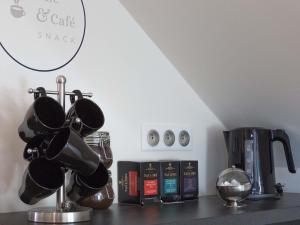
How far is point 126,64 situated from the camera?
1.63 meters

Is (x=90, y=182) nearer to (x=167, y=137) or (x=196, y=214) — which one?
(x=196, y=214)

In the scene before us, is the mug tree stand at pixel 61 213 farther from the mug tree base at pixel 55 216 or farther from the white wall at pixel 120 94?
the white wall at pixel 120 94

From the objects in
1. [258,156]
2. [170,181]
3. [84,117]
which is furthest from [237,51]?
[84,117]

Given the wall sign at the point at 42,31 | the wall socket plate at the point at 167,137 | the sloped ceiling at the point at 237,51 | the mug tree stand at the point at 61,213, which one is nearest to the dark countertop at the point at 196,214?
the mug tree stand at the point at 61,213

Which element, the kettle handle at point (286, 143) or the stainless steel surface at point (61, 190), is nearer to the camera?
the stainless steel surface at point (61, 190)

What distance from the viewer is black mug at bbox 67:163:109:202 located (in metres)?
1.15

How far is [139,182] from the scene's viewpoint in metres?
1.50

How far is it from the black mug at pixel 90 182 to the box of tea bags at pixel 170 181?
422 millimetres

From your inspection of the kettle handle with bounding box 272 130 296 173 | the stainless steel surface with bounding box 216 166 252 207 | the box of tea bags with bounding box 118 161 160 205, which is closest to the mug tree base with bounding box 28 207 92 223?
the box of tea bags with bounding box 118 161 160 205

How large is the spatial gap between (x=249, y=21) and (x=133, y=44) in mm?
438

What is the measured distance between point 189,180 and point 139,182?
8.6 inches

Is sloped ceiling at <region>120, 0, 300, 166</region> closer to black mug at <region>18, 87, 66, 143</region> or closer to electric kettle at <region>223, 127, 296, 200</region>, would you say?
electric kettle at <region>223, 127, 296, 200</region>

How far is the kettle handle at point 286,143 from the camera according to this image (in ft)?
5.51

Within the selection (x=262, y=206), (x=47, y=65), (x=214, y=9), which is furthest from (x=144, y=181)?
(x=214, y=9)
